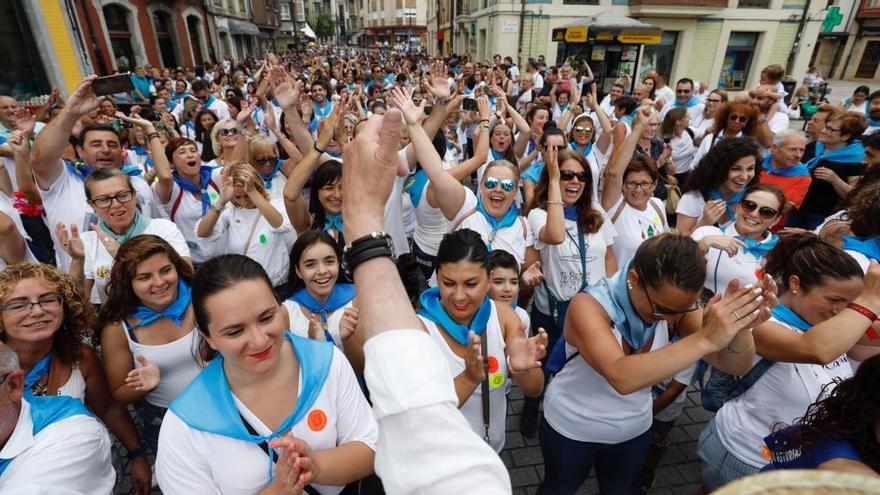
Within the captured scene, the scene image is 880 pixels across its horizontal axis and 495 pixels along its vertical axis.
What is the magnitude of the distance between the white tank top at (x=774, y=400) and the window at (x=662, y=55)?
25.2 metres

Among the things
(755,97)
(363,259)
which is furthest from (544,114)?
(363,259)

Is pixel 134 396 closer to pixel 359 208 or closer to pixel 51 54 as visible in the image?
pixel 359 208

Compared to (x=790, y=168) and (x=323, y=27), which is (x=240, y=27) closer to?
(x=790, y=168)

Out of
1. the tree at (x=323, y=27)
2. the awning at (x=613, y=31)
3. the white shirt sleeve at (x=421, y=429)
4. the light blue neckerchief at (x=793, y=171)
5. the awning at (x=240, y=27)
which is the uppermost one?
the tree at (x=323, y=27)

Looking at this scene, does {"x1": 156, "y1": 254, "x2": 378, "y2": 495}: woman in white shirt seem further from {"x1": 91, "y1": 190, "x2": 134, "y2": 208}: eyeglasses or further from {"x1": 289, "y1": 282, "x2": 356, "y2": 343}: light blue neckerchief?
{"x1": 91, "y1": 190, "x2": 134, "y2": 208}: eyeglasses

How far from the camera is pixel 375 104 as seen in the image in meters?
A: 8.62

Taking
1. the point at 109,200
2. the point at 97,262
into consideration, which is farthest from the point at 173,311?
the point at 109,200

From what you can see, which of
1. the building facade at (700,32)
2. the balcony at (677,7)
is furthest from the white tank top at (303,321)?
the balcony at (677,7)

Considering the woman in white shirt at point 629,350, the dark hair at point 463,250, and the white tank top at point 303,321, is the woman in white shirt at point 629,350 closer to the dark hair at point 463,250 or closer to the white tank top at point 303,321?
the dark hair at point 463,250

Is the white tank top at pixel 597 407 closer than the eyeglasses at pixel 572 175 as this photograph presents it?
Yes

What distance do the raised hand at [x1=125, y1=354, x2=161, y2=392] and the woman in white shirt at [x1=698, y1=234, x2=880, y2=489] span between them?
→ 10.6 feet

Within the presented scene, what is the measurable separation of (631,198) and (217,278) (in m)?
3.71

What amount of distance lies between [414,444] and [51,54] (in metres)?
16.9

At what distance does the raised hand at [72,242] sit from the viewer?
304cm
